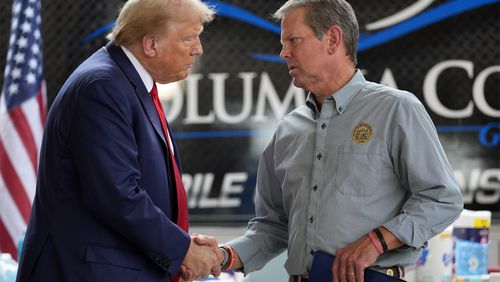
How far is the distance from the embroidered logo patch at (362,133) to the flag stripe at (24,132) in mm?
3141

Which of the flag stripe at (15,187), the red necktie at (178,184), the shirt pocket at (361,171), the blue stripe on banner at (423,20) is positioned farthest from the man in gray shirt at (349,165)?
the blue stripe on banner at (423,20)

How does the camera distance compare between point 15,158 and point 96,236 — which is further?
point 15,158

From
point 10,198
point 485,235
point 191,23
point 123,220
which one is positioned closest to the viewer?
point 123,220

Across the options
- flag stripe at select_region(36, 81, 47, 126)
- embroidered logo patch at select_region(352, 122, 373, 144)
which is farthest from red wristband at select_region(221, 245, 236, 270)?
flag stripe at select_region(36, 81, 47, 126)

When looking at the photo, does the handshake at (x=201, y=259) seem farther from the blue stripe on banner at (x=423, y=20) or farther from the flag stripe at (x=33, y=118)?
the blue stripe on banner at (x=423, y=20)

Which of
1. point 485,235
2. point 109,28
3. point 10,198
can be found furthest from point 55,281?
point 109,28

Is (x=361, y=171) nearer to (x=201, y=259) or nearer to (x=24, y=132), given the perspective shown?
(x=201, y=259)

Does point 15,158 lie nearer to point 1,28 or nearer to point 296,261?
point 1,28

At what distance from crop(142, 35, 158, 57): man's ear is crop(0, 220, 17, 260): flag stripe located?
2955 mm

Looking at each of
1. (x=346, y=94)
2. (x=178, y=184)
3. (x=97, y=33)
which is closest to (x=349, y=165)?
(x=346, y=94)

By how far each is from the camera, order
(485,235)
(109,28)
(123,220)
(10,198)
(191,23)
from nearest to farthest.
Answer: (123,220) < (191,23) < (485,235) < (10,198) < (109,28)

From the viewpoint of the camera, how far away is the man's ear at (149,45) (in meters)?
2.89

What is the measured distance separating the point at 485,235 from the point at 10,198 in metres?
2.69

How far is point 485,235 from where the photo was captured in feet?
14.6
